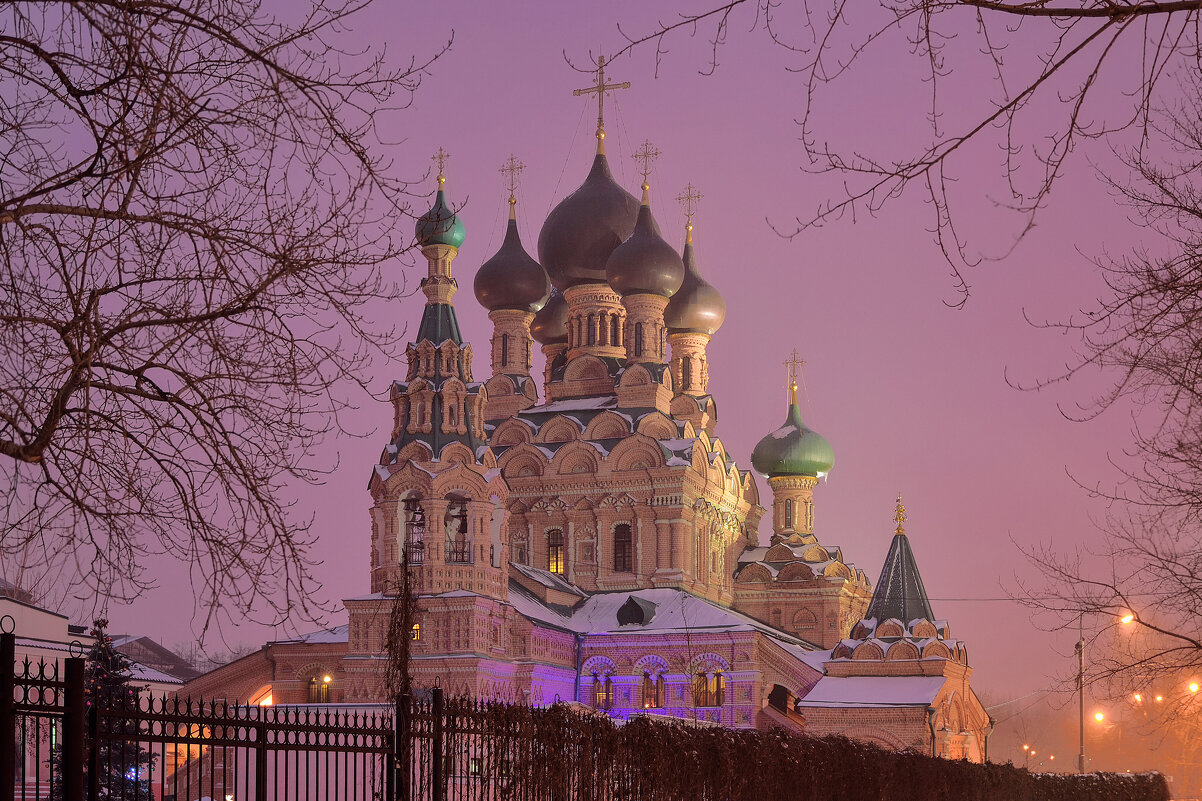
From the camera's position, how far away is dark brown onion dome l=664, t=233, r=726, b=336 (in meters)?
47.6

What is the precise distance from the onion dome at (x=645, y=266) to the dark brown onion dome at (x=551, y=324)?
490cm

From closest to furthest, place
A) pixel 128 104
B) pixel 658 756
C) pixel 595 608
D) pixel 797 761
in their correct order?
pixel 128 104 → pixel 658 756 → pixel 797 761 → pixel 595 608

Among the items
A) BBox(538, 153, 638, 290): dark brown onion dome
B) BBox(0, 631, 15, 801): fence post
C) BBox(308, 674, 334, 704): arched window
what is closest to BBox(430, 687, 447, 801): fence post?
BBox(0, 631, 15, 801): fence post

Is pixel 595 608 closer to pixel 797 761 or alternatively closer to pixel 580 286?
pixel 580 286

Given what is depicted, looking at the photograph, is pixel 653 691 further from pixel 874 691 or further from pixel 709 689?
pixel 874 691

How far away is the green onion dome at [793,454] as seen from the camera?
166ft

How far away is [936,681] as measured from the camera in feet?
121

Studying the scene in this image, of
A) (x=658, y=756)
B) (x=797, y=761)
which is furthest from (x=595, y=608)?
(x=658, y=756)

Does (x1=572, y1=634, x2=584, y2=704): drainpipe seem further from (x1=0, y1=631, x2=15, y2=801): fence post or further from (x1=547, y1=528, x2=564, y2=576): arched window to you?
(x1=0, y1=631, x2=15, y2=801): fence post

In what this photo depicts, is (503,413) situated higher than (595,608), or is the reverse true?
(503,413)

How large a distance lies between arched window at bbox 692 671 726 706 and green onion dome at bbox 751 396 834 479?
12.8 metres

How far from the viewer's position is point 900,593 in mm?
38875

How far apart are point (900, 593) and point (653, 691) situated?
279 inches

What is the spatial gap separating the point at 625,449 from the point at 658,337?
12.2 ft
